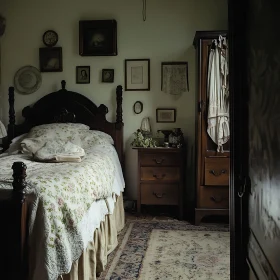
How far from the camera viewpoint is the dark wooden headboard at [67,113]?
4.04 meters

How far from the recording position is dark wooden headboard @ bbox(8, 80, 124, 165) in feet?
13.2

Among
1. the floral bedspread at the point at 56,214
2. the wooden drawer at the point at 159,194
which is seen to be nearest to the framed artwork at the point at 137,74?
the wooden drawer at the point at 159,194

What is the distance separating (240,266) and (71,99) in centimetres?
317

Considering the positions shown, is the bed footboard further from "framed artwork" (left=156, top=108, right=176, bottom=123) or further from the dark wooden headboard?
"framed artwork" (left=156, top=108, right=176, bottom=123)

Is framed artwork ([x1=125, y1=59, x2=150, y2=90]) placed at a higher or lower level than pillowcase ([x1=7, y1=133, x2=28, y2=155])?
higher

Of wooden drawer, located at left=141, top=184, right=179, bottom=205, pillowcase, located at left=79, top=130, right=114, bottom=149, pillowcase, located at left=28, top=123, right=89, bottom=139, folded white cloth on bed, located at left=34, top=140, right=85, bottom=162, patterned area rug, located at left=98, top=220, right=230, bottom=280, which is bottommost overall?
patterned area rug, located at left=98, top=220, right=230, bottom=280

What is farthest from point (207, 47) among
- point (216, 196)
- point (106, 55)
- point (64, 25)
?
point (64, 25)

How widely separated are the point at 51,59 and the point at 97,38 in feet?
1.98

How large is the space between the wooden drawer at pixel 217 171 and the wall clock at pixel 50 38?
7.37 ft

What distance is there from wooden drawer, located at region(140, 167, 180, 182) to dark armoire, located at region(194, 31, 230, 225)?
28 cm

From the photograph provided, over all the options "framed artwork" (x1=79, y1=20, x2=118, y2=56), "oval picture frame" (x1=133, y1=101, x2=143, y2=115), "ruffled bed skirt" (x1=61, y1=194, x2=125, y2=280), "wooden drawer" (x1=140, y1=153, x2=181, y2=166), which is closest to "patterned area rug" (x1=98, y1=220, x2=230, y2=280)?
"ruffled bed skirt" (x1=61, y1=194, x2=125, y2=280)

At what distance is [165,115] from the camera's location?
4.09 metres

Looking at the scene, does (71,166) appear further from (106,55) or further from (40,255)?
(106,55)

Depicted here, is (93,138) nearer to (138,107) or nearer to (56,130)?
(56,130)
